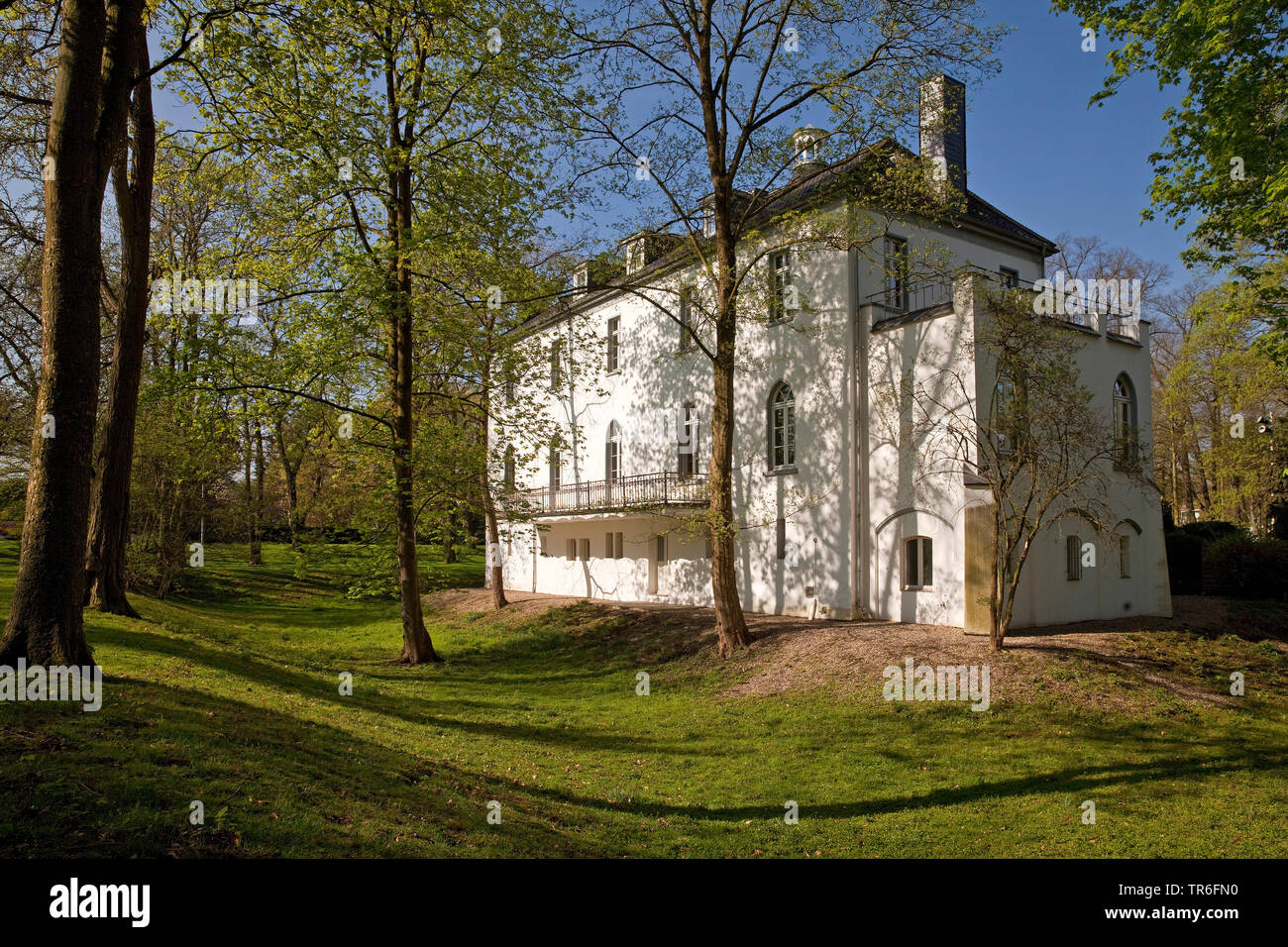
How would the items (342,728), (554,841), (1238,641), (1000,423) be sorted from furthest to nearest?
(1238,641)
(1000,423)
(342,728)
(554,841)

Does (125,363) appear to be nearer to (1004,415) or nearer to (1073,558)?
(1004,415)

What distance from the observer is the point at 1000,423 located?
1408 centimetres

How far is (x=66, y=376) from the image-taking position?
7.05m

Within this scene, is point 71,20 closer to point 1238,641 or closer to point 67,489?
point 67,489

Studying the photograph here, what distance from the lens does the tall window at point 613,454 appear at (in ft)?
93.1

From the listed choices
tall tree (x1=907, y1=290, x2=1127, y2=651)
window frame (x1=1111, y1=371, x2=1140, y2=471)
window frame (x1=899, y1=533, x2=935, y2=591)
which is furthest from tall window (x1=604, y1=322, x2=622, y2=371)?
window frame (x1=1111, y1=371, x2=1140, y2=471)

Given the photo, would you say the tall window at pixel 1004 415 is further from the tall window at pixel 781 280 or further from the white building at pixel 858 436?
the tall window at pixel 781 280

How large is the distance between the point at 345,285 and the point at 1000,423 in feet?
40.3

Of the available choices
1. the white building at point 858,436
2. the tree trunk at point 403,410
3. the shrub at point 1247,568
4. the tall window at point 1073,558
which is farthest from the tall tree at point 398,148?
the shrub at point 1247,568

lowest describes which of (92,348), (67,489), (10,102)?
(67,489)

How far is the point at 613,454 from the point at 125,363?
58.2 feet
